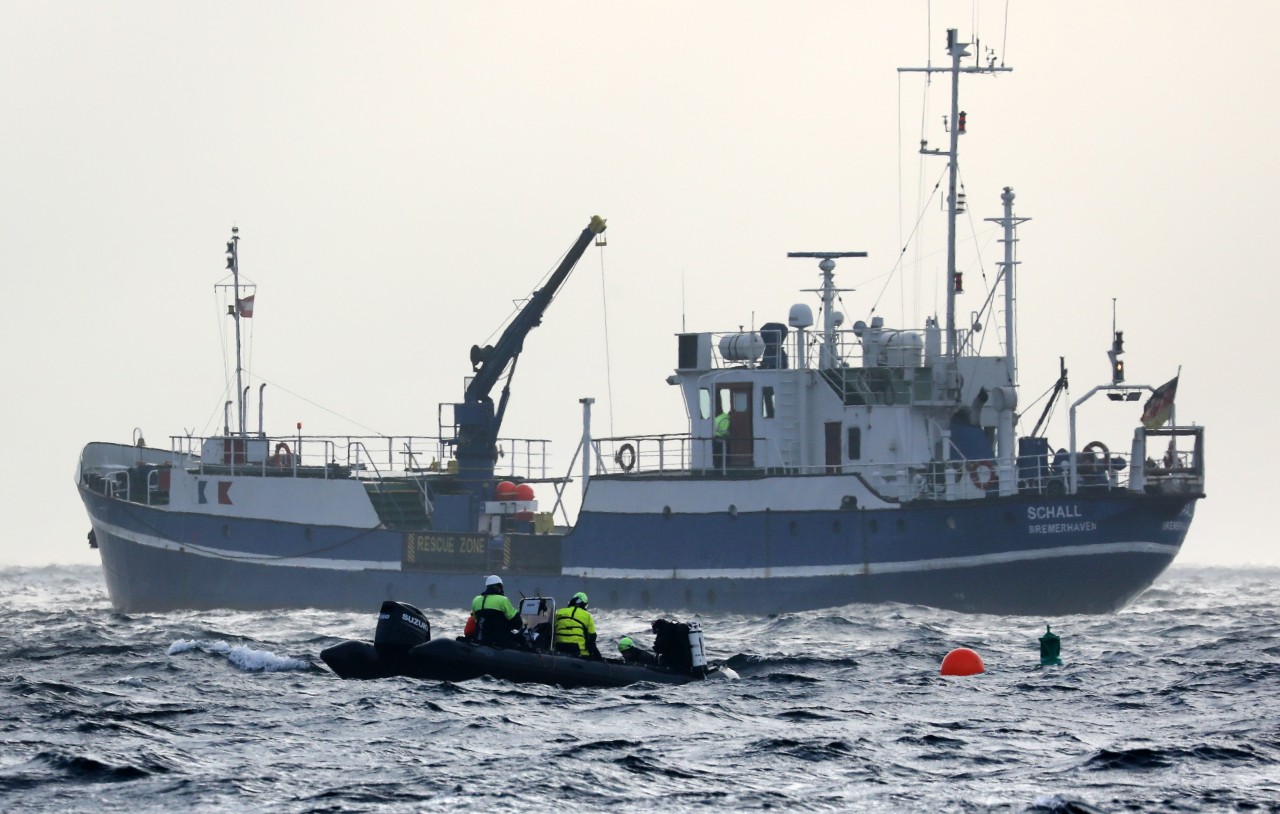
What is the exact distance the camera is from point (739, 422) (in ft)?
145

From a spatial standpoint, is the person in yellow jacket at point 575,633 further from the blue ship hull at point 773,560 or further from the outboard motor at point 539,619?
the blue ship hull at point 773,560

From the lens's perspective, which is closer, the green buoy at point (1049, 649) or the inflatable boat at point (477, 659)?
the inflatable boat at point (477, 659)

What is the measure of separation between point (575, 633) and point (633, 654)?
1.14 m

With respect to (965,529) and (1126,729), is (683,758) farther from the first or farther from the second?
(965,529)

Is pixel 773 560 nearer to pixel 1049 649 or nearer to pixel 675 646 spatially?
pixel 1049 649

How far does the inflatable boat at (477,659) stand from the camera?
2570 centimetres

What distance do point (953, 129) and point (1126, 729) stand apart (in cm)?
2352

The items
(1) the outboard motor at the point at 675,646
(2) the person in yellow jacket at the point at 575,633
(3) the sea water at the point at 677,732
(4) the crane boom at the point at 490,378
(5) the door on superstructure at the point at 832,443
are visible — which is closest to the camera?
(3) the sea water at the point at 677,732

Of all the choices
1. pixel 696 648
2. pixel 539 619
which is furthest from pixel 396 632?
pixel 696 648

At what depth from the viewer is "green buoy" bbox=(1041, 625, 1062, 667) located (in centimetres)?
2936

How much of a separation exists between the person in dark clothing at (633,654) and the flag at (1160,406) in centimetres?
1658

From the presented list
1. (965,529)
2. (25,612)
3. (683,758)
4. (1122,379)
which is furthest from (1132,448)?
(25,612)

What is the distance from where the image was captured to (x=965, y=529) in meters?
39.6

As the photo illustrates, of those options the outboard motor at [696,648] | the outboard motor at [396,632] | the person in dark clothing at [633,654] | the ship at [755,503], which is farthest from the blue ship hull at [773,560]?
the outboard motor at [396,632]
